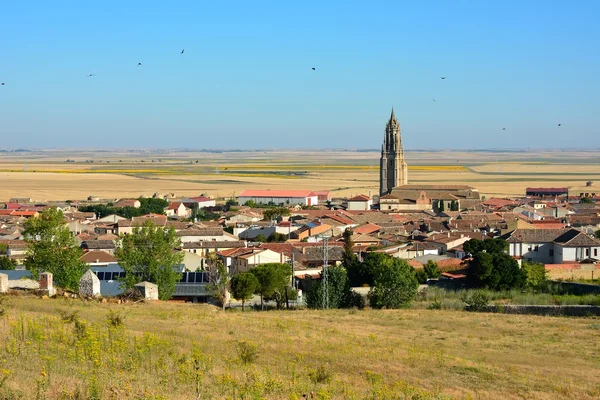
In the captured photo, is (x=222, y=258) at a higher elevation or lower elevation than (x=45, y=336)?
lower

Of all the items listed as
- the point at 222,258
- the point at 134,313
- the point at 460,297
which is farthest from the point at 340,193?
the point at 134,313

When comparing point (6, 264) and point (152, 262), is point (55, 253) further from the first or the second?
point (6, 264)

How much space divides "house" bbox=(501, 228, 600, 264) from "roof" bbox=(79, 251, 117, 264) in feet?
64.5

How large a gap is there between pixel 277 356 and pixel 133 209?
57695mm

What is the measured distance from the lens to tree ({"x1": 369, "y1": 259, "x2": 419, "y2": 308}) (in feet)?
101

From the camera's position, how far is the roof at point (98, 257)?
4179 cm

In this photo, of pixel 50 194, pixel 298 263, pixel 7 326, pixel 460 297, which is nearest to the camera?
pixel 7 326

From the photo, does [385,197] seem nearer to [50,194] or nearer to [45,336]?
[50,194]

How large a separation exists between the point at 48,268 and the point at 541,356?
15.2 metres

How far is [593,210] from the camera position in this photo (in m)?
73.5

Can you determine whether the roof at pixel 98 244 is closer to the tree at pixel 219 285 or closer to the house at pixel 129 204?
the tree at pixel 219 285

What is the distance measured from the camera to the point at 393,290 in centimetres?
3091

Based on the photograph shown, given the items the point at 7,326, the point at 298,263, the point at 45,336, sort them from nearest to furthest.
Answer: the point at 45,336, the point at 7,326, the point at 298,263

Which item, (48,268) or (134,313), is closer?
(134,313)
